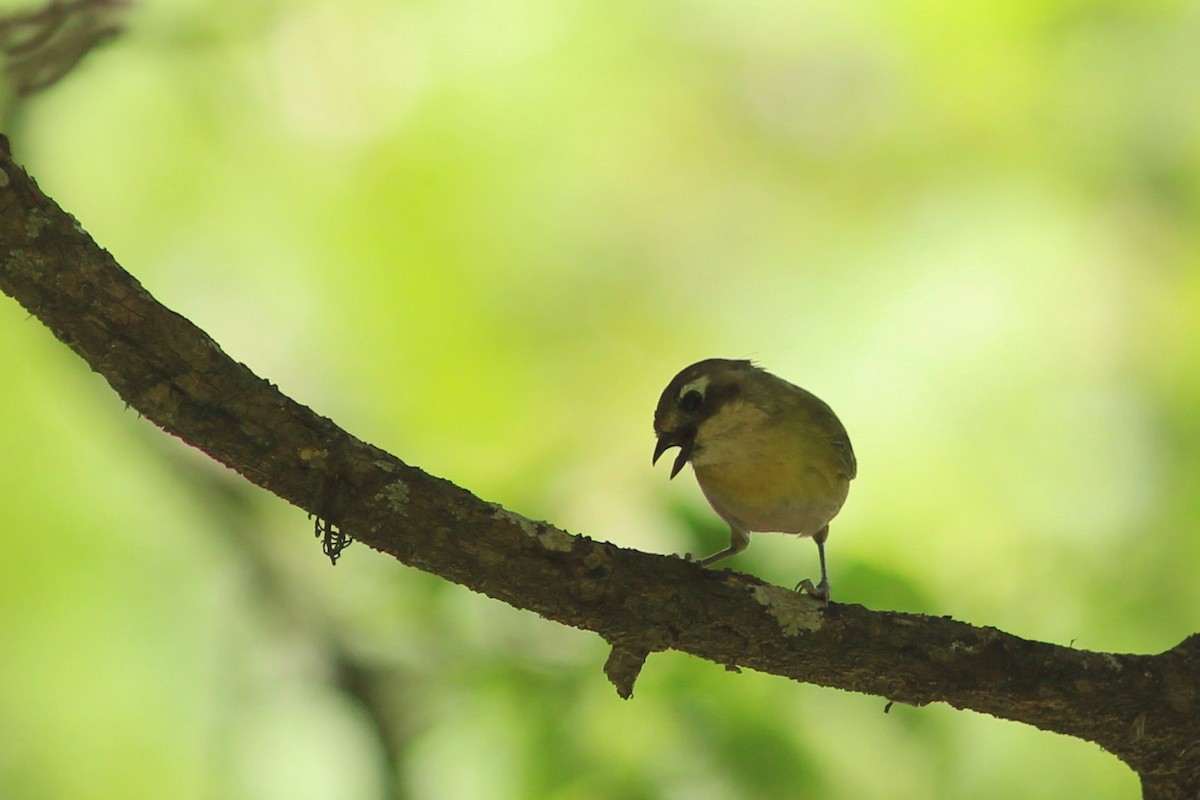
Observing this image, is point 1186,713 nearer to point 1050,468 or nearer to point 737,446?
point 737,446

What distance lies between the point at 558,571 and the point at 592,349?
11.6 ft

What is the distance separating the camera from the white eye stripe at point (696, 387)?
439cm

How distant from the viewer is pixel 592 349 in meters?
6.46

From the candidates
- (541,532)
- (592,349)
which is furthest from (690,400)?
(592,349)

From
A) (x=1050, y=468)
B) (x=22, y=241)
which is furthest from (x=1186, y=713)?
(x=22, y=241)

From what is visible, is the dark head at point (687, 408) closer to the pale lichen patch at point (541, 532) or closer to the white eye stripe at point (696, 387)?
the white eye stripe at point (696, 387)

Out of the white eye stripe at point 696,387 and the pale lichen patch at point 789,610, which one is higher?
the white eye stripe at point 696,387

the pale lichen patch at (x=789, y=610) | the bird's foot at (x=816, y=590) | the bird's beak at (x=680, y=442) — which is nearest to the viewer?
the pale lichen patch at (x=789, y=610)

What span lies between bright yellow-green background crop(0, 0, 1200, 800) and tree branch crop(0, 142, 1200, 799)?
1658 millimetres

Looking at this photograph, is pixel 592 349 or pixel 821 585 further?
Result: pixel 592 349

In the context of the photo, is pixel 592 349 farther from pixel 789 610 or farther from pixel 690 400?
pixel 789 610

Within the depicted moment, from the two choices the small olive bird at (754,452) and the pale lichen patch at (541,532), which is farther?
the small olive bird at (754,452)

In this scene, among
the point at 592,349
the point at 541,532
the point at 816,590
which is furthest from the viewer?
the point at 592,349

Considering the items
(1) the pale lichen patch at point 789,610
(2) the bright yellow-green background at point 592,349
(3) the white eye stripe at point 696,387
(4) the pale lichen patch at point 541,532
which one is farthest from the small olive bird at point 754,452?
(4) the pale lichen patch at point 541,532
